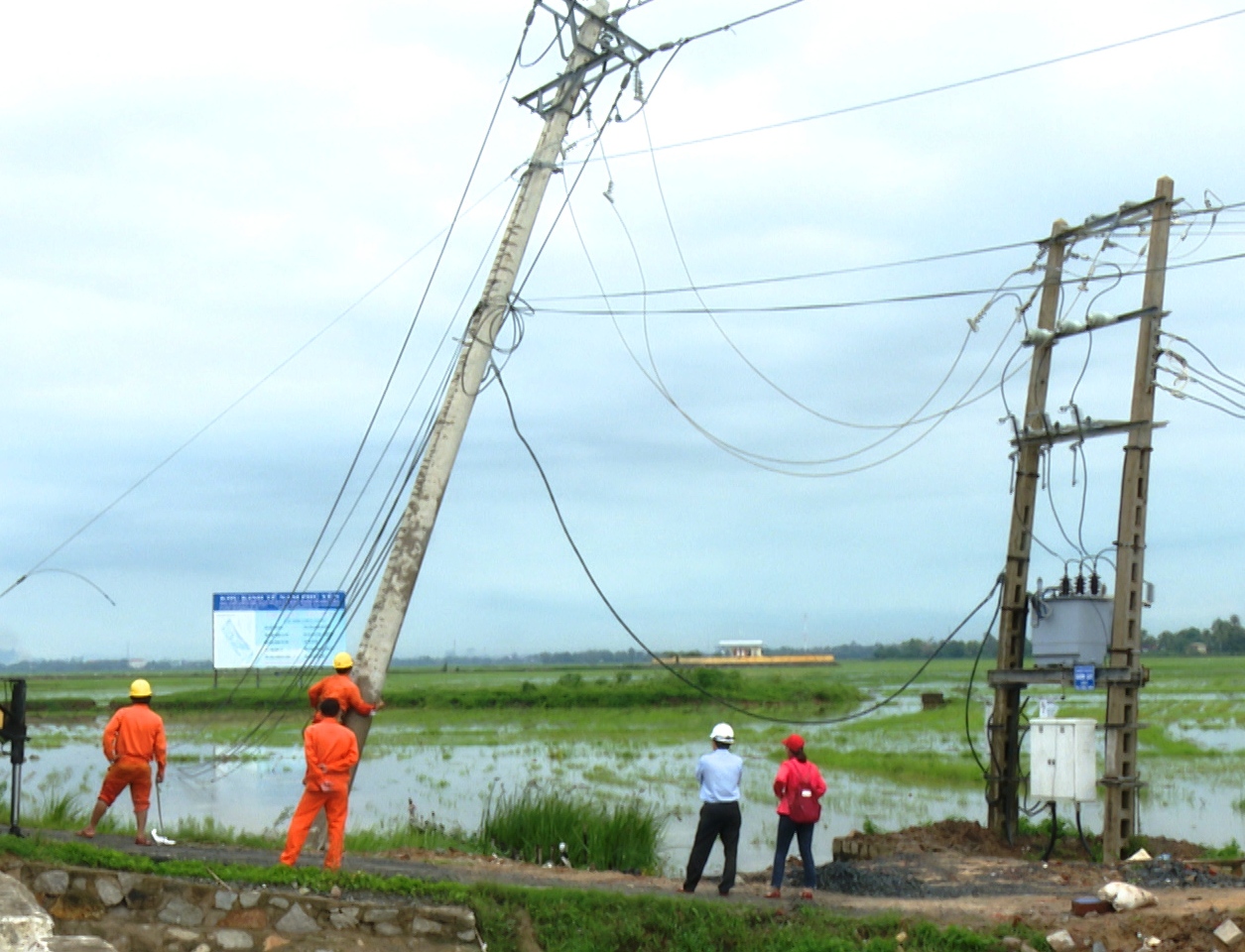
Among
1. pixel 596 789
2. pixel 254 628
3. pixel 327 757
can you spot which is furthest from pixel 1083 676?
pixel 254 628

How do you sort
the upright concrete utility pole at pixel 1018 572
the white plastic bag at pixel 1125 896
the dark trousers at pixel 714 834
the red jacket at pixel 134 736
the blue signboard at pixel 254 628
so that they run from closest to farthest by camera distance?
the white plastic bag at pixel 1125 896, the dark trousers at pixel 714 834, the red jacket at pixel 134 736, the upright concrete utility pole at pixel 1018 572, the blue signboard at pixel 254 628

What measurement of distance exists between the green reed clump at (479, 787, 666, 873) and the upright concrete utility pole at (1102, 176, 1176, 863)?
539 cm

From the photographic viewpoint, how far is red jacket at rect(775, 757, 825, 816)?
11773 mm

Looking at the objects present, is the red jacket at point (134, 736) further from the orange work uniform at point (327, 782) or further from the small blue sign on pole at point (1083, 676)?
the small blue sign on pole at point (1083, 676)

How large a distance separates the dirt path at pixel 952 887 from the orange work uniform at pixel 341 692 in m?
1.53

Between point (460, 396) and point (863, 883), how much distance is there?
6504mm

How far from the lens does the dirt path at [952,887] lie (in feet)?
33.2

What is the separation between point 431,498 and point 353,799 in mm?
13418

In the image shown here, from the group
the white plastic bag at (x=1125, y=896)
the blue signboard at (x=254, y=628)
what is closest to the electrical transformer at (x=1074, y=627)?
the white plastic bag at (x=1125, y=896)

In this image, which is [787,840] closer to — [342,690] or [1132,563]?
[342,690]

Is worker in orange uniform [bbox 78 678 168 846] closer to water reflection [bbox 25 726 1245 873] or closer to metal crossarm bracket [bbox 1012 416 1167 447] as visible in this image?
water reflection [bbox 25 726 1245 873]

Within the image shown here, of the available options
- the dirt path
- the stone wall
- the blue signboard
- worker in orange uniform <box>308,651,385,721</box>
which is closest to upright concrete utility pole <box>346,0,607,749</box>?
worker in orange uniform <box>308,651,385,721</box>

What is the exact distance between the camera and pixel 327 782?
35.3 ft

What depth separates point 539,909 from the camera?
34.6 ft
